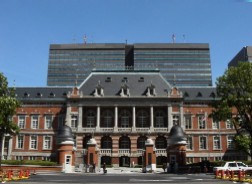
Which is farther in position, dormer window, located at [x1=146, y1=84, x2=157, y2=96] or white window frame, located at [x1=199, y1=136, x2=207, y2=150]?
white window frame, located at [x1=199, y1=136, x2=207, y2=150]

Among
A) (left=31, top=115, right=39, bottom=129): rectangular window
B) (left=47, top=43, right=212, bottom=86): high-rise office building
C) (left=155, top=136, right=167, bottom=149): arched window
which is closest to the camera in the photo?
(left=155, top=136, right=167, bottom=149): arched window

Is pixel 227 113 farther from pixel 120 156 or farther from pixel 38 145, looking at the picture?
pixel 38 145

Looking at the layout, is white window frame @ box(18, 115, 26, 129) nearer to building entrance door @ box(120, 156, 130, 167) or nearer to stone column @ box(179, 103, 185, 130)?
building entrance door @ box(120, 156, 130, 167)

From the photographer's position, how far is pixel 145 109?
228 ft

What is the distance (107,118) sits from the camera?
6919 cm

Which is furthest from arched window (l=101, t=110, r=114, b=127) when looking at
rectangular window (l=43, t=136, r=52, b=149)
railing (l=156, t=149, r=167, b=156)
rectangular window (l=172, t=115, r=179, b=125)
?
rectangular window (l=172, t=115, r=179, b=125)

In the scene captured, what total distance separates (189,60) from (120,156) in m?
80.2

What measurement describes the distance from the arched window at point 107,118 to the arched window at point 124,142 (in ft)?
11.6

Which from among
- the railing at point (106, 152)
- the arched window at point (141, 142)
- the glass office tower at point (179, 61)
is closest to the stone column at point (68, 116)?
the railing at point (106, 152)

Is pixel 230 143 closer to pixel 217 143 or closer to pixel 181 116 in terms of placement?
pixel 217 143

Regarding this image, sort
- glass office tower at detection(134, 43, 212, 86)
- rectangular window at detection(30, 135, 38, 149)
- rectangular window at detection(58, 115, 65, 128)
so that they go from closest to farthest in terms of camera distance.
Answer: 1. rectangular window at detection(30, 135, 38, 149)
2. rectangular window at detection(58, 115, 65, 128)
3. glass office tower at detection(134, 43, 212, 86)

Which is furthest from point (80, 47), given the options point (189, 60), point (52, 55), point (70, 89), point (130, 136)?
point (130, 136)

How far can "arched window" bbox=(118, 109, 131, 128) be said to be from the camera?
226 ft

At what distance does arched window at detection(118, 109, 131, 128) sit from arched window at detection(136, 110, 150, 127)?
1.76m
